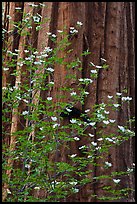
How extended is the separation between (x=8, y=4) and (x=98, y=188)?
2.06m

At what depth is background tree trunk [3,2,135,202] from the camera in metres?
3.31

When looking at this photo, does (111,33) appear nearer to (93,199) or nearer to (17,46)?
(17,46)

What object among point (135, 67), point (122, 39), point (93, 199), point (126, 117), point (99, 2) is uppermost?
point (99, 2)

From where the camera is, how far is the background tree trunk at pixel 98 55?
331 cm

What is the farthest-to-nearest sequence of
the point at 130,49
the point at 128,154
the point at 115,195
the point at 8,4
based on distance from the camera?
the point at 8,4 < the point at 130,49 < the point at 128,154 < the point at 115,195

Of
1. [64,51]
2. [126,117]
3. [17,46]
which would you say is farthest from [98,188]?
[17,46]

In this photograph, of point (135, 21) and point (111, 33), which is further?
point (135, 21)

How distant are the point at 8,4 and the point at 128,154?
6.25 feet

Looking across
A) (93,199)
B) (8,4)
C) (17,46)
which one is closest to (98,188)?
(93,199)

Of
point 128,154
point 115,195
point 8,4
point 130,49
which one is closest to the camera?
point 115,195

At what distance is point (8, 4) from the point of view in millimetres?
4273

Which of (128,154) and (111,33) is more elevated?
(111,33)

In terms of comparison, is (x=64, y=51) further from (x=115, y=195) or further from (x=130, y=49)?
(x=115, y=195)

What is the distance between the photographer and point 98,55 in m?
3.53
